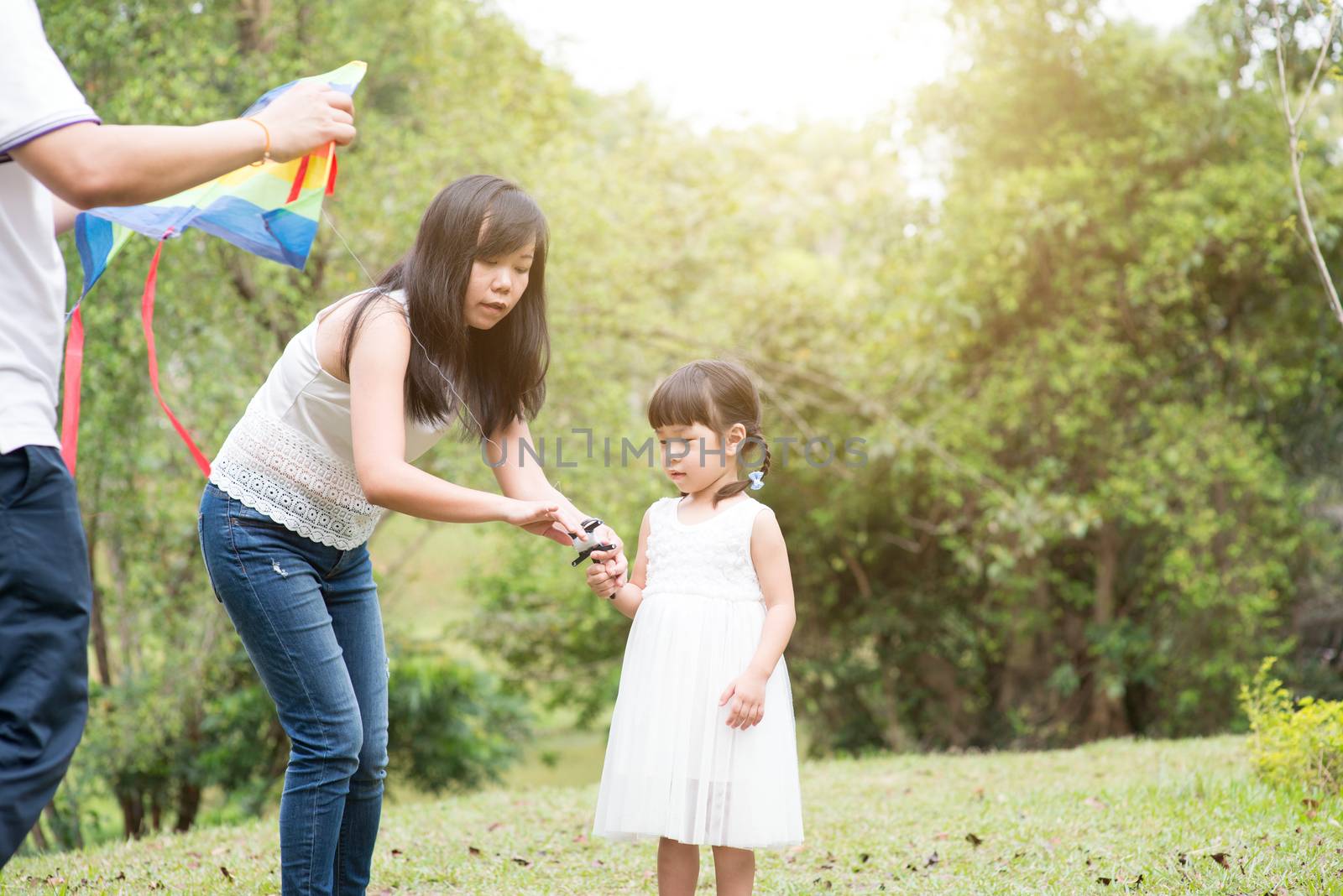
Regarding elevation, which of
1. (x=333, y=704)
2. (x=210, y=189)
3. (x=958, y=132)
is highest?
(x=958, y=132)

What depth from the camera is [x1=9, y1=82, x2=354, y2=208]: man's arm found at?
5.43ft

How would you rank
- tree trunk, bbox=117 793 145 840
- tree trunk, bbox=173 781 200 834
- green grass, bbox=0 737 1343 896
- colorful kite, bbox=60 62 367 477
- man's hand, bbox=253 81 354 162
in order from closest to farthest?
1. man's hand, bbox=253 81 354 162
2. colorful kite, bbox=60 62 367 477
3. green grass, bbox=0 737 1343 896
4. tree trunk, bbox=117 793 145 840
5. tree trunk, bbox=173 781 200 834

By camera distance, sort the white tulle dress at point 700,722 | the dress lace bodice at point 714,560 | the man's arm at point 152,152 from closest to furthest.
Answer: the man's arm at point 152,152
the white tulle dress at point 700,722
the dress lace bodice at point 714,560

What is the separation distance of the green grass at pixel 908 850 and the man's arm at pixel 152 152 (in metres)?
2.35

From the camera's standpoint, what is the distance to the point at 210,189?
3.12 meters

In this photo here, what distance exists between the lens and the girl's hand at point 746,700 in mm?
2596

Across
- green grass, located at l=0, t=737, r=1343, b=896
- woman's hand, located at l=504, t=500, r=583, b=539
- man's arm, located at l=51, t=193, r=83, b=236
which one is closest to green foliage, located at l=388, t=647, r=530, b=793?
green grass, located at l=0, t=737, r=1343, b=896

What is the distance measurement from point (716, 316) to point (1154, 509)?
3589 mm

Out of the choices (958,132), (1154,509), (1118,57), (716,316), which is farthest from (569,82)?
(1154,509)

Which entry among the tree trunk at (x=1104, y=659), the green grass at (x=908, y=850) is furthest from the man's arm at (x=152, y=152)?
the tree trunk at (x=1104, y=659)

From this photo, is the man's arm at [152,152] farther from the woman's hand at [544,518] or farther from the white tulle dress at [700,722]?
the white tulle dress at [700,722]

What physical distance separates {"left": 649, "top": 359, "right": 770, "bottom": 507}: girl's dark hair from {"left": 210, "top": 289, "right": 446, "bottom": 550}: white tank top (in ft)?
1.97

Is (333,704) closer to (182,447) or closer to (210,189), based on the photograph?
(210,189)

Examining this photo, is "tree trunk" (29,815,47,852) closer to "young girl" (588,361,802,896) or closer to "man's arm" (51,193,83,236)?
"young girl" (588,361,802,896)
